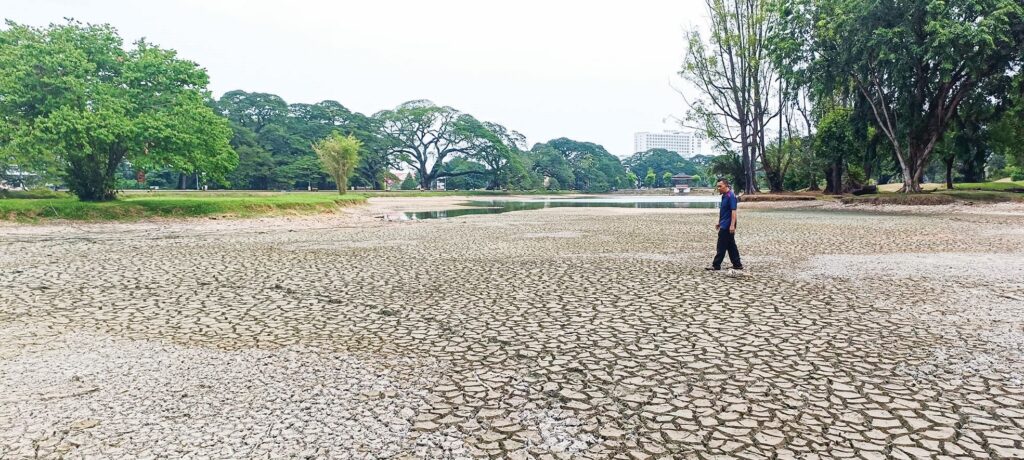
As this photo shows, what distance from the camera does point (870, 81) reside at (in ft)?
124

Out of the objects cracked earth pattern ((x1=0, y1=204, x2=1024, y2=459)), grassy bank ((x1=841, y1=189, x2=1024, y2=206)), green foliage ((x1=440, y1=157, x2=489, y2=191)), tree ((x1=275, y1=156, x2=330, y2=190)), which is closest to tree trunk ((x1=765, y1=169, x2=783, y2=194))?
grassy bank ((x1=841, y1=189, x2=1024, y2=206))

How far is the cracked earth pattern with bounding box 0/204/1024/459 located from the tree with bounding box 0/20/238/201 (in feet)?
54.4

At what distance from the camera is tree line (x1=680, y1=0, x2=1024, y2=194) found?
30.5m

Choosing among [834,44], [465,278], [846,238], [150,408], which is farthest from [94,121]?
[834,44]

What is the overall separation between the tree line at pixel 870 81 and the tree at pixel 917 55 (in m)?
0.08

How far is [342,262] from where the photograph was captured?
12.6 meters

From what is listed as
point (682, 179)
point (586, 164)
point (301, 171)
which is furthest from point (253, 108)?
point (682, 179)

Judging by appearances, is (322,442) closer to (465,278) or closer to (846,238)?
(465,278)

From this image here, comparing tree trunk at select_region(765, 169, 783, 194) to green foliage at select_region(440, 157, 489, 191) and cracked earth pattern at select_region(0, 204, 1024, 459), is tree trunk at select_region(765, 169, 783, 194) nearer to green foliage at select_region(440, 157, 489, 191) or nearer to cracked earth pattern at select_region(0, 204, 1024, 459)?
cracked earth pattern at select_region(0, 204, 1024, 459)

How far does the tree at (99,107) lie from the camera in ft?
78.9

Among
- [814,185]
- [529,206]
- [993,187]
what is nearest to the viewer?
[993,187]

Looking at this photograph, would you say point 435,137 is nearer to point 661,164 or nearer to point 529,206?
point 529,206

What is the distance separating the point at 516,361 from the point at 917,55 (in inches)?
1485

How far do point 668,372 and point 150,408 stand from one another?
4556 mm
